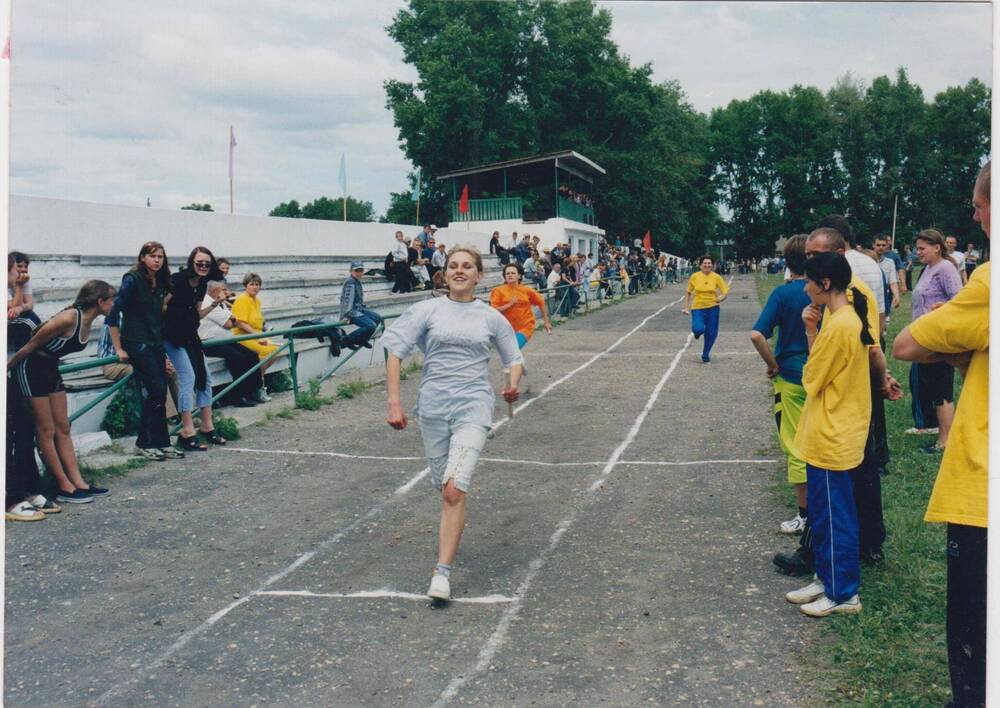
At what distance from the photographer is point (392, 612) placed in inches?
186

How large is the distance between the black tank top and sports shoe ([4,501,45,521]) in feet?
3.46

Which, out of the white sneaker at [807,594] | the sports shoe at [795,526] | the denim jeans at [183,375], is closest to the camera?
the white sneaker at [807,594]

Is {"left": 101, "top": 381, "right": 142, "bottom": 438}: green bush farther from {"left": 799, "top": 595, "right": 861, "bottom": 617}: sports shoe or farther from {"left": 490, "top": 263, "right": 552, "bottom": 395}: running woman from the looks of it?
{"left": 799, "top": 595, "right": 861, "bottom": 617}: sports shoe

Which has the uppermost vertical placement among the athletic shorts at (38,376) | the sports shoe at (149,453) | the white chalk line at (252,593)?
the athletic shorts at (38,376)

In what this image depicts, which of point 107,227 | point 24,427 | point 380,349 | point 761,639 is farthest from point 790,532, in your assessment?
point 380,349

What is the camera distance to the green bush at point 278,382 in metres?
12.3

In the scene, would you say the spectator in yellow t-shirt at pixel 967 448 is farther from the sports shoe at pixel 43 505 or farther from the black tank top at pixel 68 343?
the sports shoe at pixel 43 505

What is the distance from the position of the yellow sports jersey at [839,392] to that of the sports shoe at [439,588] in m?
1.93

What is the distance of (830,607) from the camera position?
452 centimetres

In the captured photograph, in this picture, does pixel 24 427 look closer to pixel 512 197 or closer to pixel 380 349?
pixel 380 349

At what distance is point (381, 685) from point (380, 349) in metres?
12.6

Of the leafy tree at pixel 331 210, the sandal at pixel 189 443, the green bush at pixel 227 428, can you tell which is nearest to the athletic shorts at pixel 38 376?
the sandal at pixel 189 443

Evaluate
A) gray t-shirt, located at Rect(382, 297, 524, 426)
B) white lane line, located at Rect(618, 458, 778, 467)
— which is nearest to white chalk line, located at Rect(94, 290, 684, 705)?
gray t-shirt, located at Rect(382, 297, 524, 426)

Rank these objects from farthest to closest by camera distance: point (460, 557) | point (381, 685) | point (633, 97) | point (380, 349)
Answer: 1. point (633, 97)
2. point (380, 349)
3. point (460, 557)
4. point (381, 685)
